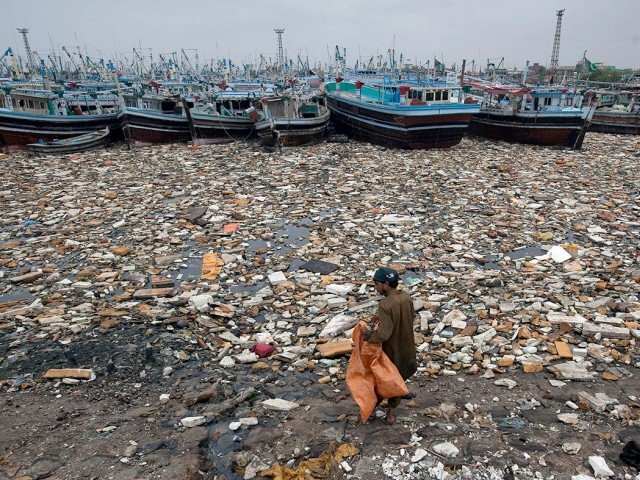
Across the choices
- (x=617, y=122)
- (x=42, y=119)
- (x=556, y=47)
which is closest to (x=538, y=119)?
(x=617, y=122)

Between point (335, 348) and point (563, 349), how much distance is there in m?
2.54

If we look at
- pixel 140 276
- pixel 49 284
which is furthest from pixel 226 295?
pixel 49 284

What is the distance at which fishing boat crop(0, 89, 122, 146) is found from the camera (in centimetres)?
1627

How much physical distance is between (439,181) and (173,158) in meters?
9.72

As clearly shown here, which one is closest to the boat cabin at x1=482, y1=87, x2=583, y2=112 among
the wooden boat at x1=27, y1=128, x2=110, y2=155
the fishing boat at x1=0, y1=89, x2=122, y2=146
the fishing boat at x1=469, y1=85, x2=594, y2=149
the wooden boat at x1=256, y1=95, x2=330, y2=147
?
the fishing boat at x1=469, y1=85, x2=594, y2=149

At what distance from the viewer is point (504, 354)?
4.64 meters

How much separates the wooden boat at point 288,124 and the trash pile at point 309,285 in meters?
4.72

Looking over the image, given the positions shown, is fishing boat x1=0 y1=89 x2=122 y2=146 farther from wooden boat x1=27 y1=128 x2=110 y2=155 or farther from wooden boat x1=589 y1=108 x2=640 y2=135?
wooden boat x1=589 y1=108 x2=640 y2=135

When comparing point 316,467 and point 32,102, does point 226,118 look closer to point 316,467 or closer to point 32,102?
point 32,102

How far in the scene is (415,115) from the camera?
15852 mm

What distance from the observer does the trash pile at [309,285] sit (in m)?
4.20

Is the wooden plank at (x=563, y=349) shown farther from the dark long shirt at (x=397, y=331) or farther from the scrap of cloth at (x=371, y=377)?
the scrap of cloth at (x=371, y=377)

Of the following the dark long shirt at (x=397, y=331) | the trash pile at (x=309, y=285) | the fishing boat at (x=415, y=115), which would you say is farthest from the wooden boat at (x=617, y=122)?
the dark long shirt at (x=397, y=331)

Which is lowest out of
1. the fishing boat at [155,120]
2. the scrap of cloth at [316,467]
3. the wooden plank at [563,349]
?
the wooden plank at [563,349]
